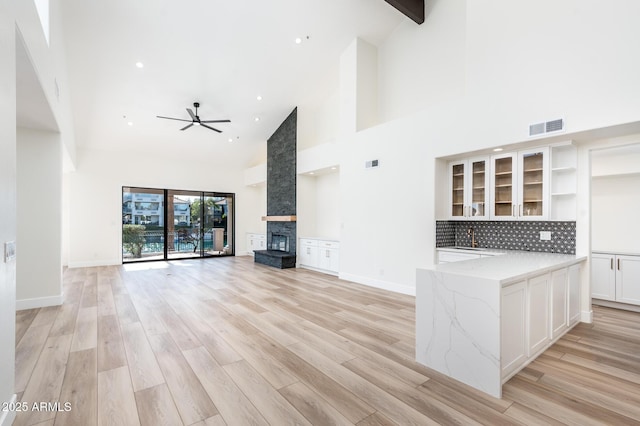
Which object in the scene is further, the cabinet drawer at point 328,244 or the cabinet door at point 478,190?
the cabinet drawer at point 328,244

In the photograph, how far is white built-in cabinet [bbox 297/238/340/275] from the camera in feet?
23.3

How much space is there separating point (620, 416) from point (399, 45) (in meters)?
6.48

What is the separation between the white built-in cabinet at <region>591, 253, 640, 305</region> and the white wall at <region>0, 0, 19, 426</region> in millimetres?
6848

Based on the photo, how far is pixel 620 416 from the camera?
6.72 ft

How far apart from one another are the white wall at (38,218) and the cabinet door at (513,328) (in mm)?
6046

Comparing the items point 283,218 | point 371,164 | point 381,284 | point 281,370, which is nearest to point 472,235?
point 381,284

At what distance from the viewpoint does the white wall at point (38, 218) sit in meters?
4.50

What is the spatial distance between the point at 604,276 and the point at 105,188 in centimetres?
1160

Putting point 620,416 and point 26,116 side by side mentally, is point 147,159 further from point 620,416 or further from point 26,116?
point 620,416

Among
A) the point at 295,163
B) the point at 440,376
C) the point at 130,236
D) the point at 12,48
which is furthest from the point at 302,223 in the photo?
the point at 12,48

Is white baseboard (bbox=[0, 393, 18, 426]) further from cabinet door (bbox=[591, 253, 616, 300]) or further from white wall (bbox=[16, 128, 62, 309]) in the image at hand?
cabinet door (bbox=[591, 253, 616, 300])

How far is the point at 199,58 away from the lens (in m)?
6.12

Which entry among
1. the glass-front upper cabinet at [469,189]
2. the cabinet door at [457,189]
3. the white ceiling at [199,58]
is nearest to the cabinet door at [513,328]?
the glass-front upper cabinet at [469,189]

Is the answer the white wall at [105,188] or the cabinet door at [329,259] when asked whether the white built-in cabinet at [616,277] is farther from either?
the white wall at [105,188]
